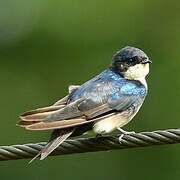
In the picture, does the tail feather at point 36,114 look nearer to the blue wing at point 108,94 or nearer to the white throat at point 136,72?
the blue wing at point 108,94

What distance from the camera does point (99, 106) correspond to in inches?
251

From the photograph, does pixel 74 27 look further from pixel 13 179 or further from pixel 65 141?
pixel 65 141

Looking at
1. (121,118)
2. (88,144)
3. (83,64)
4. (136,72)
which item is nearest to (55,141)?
(88,144)

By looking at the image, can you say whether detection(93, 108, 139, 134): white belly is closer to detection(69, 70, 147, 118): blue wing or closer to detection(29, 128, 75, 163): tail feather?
detection(69, 70, 147, 118): blue wing

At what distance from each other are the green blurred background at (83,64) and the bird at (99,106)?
16.4 ft

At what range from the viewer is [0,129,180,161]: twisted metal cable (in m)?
5.88

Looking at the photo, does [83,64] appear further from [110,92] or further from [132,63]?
[110,92]

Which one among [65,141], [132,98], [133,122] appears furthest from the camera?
[133,122]

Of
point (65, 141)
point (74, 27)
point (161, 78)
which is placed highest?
point (74, 27)

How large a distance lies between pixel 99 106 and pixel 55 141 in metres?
0.44

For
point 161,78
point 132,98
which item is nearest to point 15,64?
point 161,78

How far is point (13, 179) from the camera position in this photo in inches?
474

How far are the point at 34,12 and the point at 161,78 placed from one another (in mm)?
2183

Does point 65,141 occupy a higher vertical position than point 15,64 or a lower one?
lower
